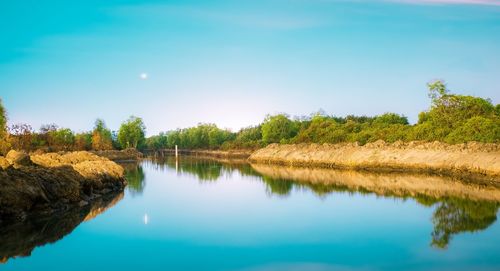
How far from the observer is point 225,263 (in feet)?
44.9

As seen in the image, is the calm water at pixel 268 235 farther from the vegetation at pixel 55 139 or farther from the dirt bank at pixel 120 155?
the dirt bank at pixel 120 155

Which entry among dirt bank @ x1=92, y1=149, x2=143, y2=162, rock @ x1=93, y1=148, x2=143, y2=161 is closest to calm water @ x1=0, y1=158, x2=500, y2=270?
dirt bank @ x1=92, y1=149, x2=143, y2=162

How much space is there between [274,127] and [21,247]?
340ft

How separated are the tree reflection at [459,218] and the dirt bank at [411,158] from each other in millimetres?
11985

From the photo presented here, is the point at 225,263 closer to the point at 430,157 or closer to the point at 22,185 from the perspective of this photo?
the point at 22,185

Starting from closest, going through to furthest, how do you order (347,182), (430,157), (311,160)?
1. (347,182)
2. (430,157)
3. (311,160)

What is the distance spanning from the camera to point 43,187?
67.9 feet

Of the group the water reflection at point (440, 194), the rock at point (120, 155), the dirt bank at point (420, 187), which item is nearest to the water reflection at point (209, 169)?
the water reflection at point (440, 194)

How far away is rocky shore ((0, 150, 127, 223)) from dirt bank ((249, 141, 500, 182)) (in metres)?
28.7

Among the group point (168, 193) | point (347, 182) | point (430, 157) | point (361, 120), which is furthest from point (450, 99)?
point (361, 120)

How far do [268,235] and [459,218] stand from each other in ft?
29.1

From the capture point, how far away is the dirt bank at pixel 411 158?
37094 millimetres

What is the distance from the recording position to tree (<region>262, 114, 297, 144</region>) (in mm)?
115875

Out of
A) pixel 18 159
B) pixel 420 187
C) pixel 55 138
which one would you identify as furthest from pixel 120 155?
pixel 420 187
